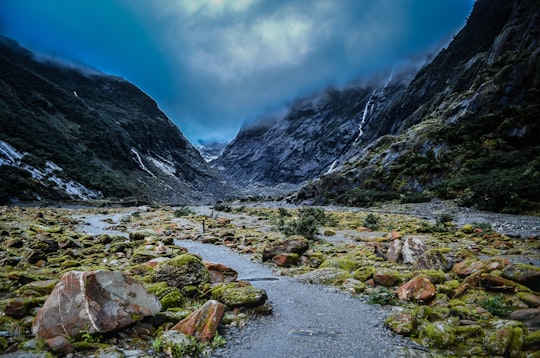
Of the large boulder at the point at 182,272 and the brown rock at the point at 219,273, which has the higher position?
the large boulder at the point at 182,272

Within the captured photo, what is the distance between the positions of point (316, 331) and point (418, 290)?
10.1 feet

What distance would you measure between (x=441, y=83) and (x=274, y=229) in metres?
91.9

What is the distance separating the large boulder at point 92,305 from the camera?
455 cm

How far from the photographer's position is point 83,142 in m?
108

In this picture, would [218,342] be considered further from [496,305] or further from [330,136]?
[330,136]

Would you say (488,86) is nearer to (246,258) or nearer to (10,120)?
(246,258)

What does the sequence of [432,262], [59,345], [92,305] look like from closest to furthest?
[59,345], [92,305], [432,262]

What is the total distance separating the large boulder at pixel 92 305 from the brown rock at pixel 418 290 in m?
5.92

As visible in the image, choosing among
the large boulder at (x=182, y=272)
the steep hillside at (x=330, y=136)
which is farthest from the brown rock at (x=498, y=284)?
the steep hillside at (x=330, y=136)

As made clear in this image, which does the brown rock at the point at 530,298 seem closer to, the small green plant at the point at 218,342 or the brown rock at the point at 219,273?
the small green plant at the point at 218,342

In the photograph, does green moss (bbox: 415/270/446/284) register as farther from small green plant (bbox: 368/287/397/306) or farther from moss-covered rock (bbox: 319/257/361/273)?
moss-covered rock (bbox: 319/257/361/273)

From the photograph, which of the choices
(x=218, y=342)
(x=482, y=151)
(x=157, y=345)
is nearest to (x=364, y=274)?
(x=218, y=342)

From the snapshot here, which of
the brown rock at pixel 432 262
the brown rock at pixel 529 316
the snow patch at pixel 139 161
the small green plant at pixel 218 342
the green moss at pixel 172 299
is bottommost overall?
the small green plant at pixel 218 342

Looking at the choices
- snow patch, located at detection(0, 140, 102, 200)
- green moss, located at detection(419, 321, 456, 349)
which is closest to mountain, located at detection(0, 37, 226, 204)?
snow patch, located at detection(0, 140, 102, 200)
